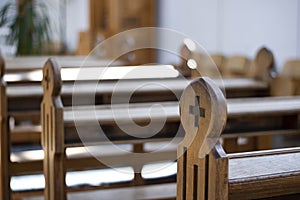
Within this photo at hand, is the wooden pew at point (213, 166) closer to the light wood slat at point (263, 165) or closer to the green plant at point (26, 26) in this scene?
the light wood slat at point (263, 165)

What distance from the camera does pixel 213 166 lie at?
3.65 feet

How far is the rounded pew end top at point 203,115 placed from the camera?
3.64 feet

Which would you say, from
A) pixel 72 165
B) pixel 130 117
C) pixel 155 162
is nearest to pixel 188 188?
pixel 130 117

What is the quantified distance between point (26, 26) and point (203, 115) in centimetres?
470

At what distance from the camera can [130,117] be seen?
2252 mm

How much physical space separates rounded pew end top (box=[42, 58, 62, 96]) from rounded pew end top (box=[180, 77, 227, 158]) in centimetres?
95

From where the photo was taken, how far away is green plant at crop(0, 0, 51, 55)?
5555mm

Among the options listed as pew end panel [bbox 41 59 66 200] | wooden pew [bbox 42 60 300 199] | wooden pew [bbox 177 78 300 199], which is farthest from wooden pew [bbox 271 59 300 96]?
wooden pew [bbox 177 78 300 199]

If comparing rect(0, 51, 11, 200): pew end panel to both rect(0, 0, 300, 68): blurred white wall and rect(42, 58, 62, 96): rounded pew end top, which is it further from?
rect(0, 0, 300, 68): blurred white wall

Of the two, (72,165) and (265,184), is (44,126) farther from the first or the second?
(265,184)

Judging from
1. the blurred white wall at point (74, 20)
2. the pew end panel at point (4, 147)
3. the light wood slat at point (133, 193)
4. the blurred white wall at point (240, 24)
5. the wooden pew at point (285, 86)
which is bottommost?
the light wood slat at point (133, 193)

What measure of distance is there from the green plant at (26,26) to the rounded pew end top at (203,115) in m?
4.64

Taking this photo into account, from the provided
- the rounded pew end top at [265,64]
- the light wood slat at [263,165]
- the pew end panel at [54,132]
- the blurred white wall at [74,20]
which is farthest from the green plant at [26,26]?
the light wood slat at [263,165]

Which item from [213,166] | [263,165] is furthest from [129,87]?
[213,166]
